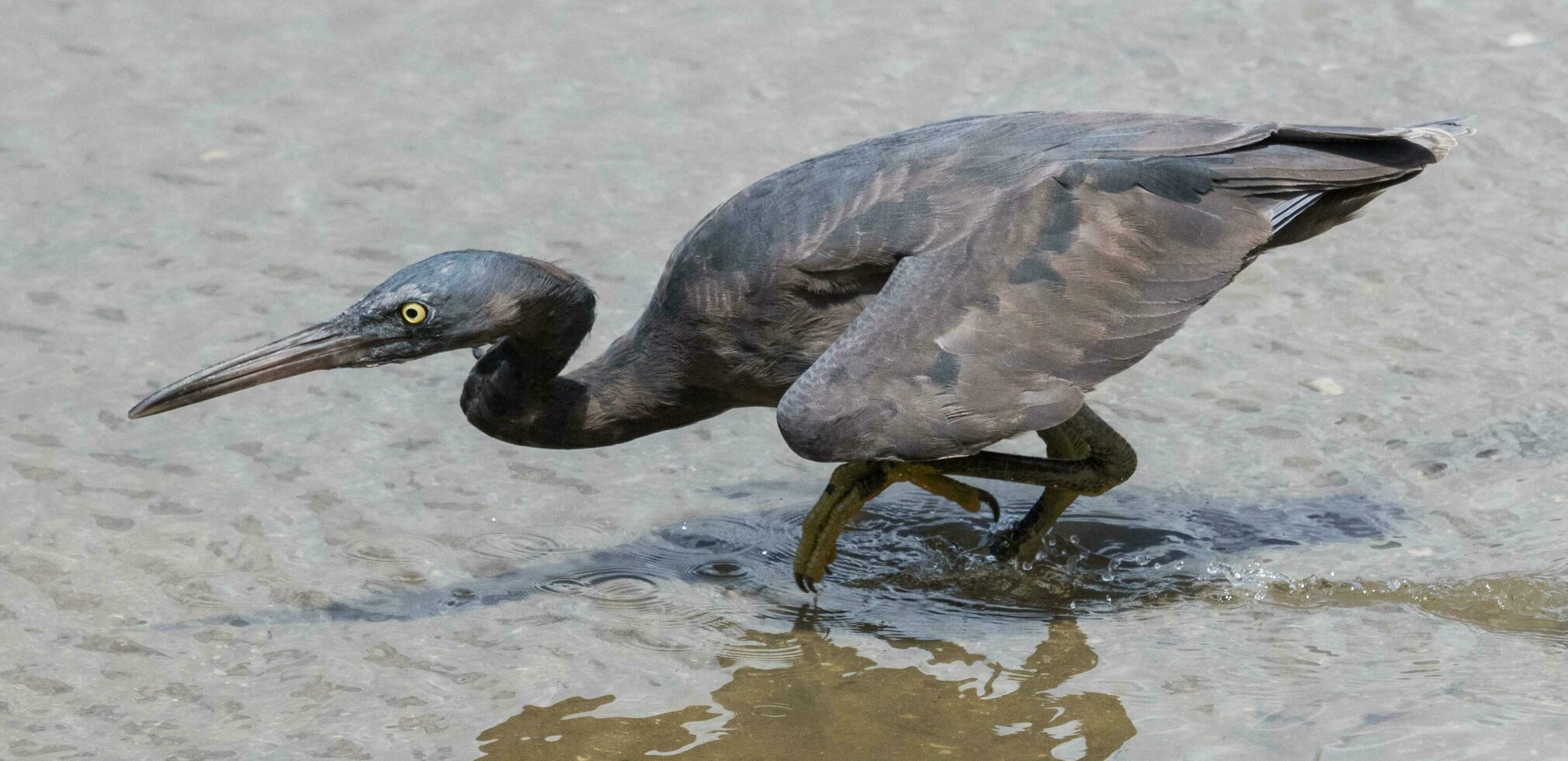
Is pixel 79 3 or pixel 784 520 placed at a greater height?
pixel 79 3

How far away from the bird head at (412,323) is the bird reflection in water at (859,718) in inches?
46.9

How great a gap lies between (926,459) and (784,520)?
139 centimetres

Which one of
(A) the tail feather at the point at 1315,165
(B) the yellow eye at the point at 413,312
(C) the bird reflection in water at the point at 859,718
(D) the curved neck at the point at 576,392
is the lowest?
(C) the bird reflection in water at the point at 859,718

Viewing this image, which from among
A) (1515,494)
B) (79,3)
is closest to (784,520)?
(1515,494)

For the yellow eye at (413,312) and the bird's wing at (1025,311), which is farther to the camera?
the yellow eye at (413,312)

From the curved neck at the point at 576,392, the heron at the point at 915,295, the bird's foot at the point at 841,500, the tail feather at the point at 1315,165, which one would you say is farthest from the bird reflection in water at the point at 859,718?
the tail feather at the point at 1315,165

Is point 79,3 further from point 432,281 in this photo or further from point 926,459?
point 926,459

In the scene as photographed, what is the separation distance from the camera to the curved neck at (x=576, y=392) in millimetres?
5934

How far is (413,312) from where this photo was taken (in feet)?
18.4

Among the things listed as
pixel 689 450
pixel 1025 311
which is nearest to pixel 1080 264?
pixel 1025 311

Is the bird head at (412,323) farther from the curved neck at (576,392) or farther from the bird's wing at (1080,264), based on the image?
the bird's wing at (1080,264)

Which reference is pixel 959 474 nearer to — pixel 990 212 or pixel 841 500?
pixel 841 500

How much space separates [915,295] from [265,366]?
78.1 inches

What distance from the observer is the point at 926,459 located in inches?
210
